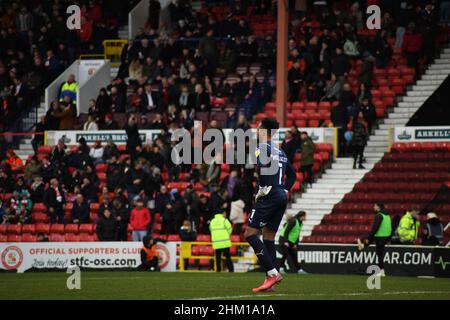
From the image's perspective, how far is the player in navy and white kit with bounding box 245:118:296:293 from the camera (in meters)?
15.5

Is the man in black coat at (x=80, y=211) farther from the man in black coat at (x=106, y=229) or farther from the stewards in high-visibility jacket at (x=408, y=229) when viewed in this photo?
the stewards in high-visibility jacket at (x=408, y=229)

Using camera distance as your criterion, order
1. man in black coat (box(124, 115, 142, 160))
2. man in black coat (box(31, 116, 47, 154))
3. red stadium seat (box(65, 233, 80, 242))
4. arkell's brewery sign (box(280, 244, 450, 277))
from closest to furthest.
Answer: arkell's brewery sign (box(280, 244, 450, 277))
red stadium seat (box(65, 233, 80, 242))
man in black coat (box(124, 115, 142, 160))
man in black coat (box(31, 116, 47, 154))

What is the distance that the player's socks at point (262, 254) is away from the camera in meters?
15.5

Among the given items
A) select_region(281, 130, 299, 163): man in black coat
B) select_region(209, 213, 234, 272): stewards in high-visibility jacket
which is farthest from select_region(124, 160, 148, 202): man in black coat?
select_region(209, 213, 234, 272): stewards in high-visibility jacket

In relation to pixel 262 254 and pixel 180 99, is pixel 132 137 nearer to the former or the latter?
pixel 180 99

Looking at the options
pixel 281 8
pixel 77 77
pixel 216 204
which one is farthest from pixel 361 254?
pixel 77 77

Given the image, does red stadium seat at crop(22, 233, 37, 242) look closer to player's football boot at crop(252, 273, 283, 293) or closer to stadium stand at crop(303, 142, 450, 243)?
stadium stand at crop(303, 142, 450, 243)

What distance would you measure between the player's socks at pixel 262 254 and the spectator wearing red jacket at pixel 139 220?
1389 cm

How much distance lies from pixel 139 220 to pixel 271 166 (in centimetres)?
1424

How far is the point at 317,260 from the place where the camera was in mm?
26391

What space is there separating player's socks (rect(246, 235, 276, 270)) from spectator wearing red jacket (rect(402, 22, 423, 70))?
18.6 m

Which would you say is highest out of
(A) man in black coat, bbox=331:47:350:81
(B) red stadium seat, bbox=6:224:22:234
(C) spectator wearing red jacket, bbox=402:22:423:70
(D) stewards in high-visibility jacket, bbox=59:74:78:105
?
(C) spectator wearing red jacket, bbox=402:22:423:70

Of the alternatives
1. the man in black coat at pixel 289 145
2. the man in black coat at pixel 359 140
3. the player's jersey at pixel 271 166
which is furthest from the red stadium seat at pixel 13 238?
the player's jersey at pixel 271 166

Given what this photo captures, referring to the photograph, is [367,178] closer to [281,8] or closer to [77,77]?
[281,8]
